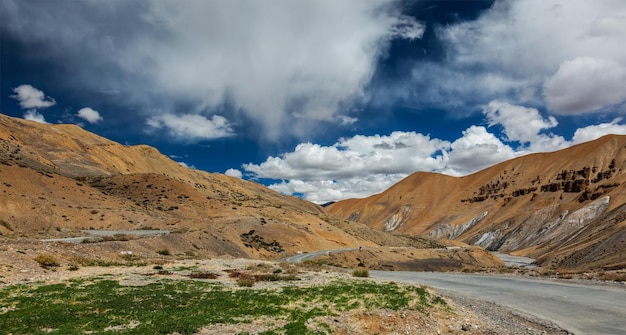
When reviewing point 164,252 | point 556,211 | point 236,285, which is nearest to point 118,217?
point 164,252

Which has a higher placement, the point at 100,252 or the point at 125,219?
the point at 125,219

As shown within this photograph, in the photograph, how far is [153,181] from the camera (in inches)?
3563

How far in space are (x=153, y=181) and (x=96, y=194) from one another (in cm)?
2087

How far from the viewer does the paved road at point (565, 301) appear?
16375 millimetres

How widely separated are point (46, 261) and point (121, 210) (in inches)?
1719

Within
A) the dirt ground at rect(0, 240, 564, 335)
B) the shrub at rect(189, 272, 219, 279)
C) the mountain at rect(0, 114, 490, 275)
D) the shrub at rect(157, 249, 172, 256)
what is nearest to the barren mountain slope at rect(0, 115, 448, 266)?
the mountain at rect(0, 114, 490, 275)

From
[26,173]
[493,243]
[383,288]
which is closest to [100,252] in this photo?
[383,288]

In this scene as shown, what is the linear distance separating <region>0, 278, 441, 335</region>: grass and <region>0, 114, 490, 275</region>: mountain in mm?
7953

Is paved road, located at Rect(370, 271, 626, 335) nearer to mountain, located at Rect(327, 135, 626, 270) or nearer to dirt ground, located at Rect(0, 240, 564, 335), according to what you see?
dirt ground, located at Rect(0, 240, 564, 335)

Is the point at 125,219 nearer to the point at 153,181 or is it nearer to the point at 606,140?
the point at 153,181

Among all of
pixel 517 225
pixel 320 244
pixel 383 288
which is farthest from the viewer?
pixel 517 225

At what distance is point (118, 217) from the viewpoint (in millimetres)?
61438

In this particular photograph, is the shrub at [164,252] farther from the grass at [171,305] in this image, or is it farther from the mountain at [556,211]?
the mountain at [556,211]

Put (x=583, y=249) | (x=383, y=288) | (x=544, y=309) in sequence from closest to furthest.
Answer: (x=544, y=309) < (x=383, y=288) < (x=583, y=249)
